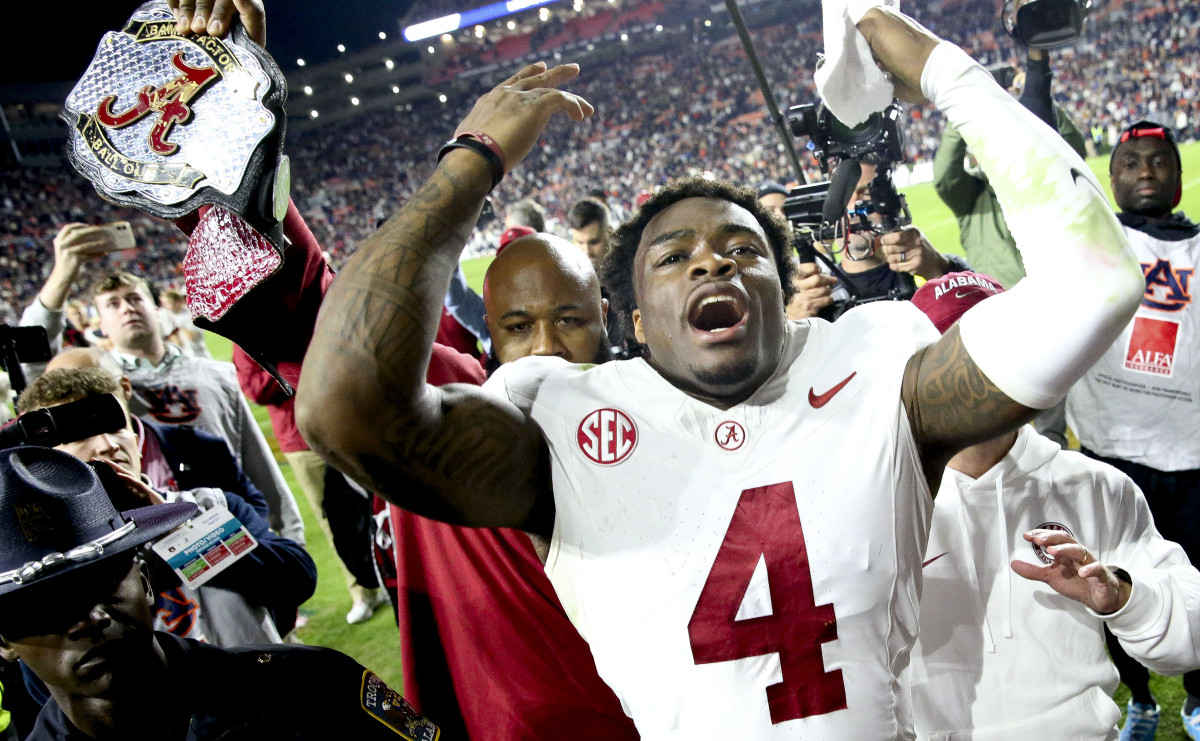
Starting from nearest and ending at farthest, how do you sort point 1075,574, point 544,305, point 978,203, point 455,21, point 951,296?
point 1075,574, point 951,296, point 544,305, point 978,203, point 455,21

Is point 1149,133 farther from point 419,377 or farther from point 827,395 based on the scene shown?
point 419,377

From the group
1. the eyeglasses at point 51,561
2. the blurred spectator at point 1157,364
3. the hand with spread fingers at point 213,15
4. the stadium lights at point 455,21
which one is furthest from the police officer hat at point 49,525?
the stadium lights at point 455,21

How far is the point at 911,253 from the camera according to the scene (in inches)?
122

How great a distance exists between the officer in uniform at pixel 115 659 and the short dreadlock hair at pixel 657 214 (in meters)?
1.07

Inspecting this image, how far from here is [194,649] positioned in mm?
1745

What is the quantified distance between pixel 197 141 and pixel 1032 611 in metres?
1.97

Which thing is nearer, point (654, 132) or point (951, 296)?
point (951, 296)

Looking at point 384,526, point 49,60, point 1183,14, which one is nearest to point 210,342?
point 49,60

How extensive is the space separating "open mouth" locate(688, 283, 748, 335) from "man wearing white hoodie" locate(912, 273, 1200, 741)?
0.68 metres

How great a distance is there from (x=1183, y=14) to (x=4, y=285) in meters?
40.4

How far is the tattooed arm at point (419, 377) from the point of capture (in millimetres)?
1132

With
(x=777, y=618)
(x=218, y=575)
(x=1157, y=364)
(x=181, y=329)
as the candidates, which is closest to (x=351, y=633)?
(x=218, y=575)

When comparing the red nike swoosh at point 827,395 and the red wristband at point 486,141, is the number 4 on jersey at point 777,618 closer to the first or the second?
the red nike swoosh at point 827,395

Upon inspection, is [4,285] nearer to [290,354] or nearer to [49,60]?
[49,60]
